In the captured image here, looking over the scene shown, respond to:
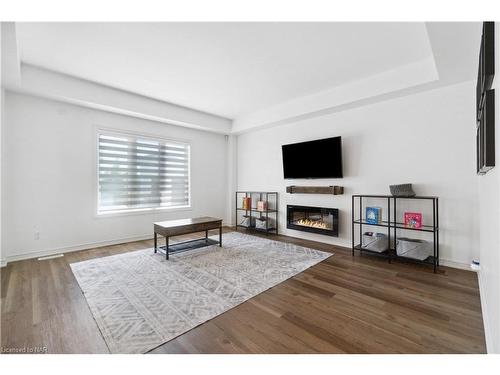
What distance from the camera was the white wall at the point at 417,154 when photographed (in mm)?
2896

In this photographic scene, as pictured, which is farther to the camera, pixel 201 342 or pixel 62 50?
pixel 62 50

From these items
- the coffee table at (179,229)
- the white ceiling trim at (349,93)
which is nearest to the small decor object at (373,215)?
the white ceiling trim at (349,93)

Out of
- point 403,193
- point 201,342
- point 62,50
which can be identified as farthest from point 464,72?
point 62,50

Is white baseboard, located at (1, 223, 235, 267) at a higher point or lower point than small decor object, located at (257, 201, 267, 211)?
lower

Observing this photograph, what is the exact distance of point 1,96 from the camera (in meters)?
3.12

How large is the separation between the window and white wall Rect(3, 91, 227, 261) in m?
0.18

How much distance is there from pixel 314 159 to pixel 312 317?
2.93 m

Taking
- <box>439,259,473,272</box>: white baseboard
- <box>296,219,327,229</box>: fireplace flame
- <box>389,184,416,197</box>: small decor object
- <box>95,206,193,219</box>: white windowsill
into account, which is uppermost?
<box>389,184,416,197</box>: small decor object

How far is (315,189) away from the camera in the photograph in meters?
4.28

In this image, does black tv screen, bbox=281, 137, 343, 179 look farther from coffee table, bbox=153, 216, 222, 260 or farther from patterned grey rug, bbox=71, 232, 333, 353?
coffee table, bbox=153, 216, 222, 260

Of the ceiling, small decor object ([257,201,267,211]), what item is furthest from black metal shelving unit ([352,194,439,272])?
small decor object ([257,201,267,211])

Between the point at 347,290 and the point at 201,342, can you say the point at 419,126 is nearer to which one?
the point at 347,290

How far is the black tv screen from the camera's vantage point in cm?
399

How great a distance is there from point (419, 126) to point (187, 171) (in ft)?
14.5
